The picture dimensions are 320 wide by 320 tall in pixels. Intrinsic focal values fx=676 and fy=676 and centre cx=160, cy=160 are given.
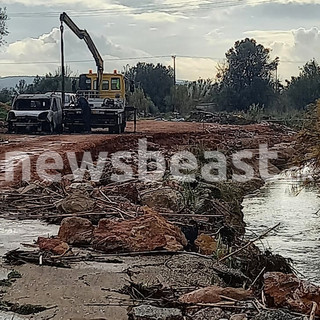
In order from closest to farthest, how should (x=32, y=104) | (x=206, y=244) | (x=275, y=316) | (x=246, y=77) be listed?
(x=275, y=316), (x=206, y=244), (x=32, y=104), (x=246, y=77)

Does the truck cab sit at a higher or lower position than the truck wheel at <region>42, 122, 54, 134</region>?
higher

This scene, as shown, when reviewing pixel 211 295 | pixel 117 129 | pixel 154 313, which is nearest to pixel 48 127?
pixel 117 129

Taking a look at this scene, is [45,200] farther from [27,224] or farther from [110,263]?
[110,263]

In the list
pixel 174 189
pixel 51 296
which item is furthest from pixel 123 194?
pixel 51 296

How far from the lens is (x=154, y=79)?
273 ft

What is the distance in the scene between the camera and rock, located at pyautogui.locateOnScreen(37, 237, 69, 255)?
896cm

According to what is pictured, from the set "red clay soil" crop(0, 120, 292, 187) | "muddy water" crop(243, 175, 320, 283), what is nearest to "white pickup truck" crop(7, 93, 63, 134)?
"red clay soil" crop(0, 120, 292, 187)

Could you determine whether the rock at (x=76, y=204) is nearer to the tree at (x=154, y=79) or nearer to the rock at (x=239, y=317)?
the rock at (x=239, y=317)

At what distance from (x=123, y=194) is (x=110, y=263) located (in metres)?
5.11

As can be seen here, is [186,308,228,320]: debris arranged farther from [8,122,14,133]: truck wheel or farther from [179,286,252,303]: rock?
[8,122,14,133]: truck wheel

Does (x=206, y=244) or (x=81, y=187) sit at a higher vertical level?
(x=81, y=187)

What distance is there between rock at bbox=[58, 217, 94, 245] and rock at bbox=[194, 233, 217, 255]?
167 centimetres

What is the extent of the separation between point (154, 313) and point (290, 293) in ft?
5.05

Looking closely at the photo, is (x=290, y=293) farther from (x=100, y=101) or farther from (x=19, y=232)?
(x=100, y=101)
